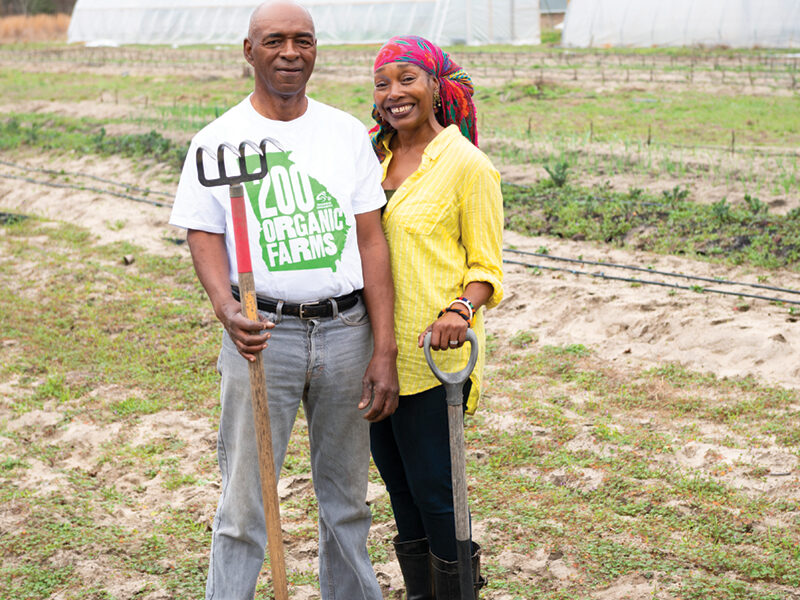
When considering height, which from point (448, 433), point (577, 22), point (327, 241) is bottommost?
point (448, 433)

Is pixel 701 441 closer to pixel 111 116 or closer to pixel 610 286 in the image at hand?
pixel 610 286

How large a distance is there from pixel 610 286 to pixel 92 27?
26988mm

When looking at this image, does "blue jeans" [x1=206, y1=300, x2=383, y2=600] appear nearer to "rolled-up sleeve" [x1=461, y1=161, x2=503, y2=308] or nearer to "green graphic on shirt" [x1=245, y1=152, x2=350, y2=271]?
"green graphic on shirt" [x1=245, y1=152, x2=350, y2=271]

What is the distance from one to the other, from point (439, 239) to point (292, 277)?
397 millimetres

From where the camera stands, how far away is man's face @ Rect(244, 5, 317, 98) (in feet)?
6.85

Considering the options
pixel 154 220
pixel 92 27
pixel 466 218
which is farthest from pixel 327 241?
pixel 92 27

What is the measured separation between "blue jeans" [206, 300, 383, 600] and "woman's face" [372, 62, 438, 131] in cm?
50

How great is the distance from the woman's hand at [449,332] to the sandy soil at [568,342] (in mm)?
1083

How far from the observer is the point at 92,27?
93.7ft

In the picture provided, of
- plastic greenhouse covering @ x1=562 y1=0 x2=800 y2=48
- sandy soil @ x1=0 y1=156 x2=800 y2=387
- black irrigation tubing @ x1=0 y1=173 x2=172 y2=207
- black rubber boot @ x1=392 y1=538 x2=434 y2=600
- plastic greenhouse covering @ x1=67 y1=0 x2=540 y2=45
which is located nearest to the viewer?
black rubber boot @ x1=392 y1=538 x2=434 y2=600

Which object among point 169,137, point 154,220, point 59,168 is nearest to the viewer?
point 154,220

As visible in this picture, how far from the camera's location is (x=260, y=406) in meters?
2.12

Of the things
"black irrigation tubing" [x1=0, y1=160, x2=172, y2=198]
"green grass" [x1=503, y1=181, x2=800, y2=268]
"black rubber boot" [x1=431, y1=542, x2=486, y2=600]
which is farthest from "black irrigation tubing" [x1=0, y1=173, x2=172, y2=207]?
"black rubber boot" [x1=431, y1=542, x2=486, y2=600]

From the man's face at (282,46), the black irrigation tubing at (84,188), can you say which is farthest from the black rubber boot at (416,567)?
the black irrigation tubing at (84,188)
